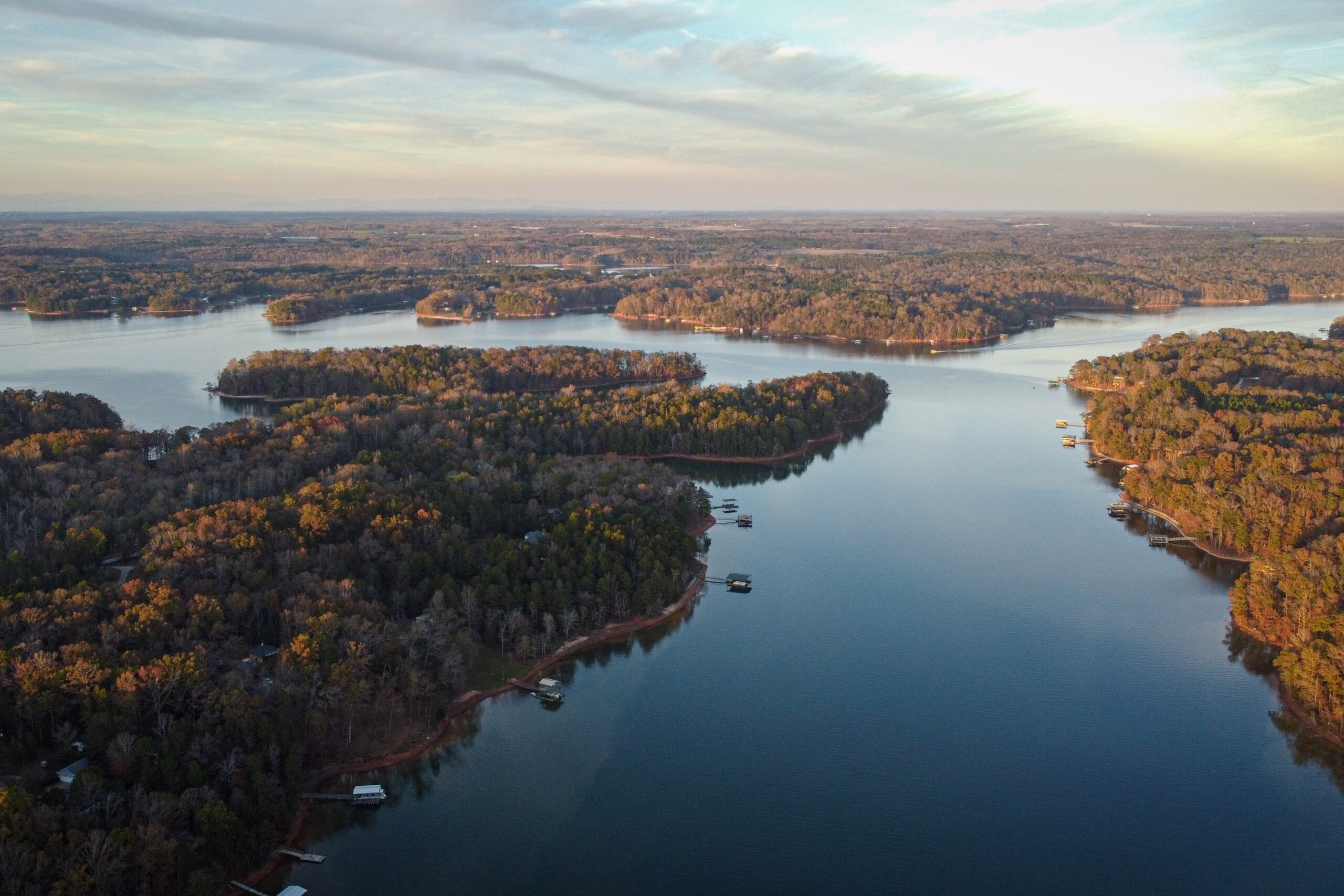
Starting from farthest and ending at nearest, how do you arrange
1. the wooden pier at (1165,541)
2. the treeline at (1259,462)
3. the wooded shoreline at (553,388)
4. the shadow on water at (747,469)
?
the wooded shoreline at (553,388)
the shadow on water at (747,469)
the wooden pier at (1165,541)
the treeline at (1259,462)

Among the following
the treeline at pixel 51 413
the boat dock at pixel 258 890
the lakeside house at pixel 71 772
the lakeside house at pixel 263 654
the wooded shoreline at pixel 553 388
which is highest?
the treeline at pixel 51 413

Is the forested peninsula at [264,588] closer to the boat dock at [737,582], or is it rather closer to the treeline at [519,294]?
the boat dock at [737,582]

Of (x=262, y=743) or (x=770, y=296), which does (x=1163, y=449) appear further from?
(x=770, y=296)

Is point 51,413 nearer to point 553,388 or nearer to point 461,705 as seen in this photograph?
point 553,388

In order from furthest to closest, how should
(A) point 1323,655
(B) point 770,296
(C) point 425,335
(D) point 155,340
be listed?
(B) point 770,296 < (C) point 425,335 < (D) point 155,340 < (A) point 1323,655

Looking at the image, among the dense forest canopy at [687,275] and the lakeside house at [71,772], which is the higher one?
the dense forest canopy at [687,275]

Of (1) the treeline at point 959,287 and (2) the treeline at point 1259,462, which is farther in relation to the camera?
(1) the treeline at point 959,287

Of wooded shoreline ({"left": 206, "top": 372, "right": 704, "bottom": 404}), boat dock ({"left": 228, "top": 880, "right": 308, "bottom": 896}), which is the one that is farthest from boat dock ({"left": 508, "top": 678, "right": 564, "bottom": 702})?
wooded shoreline ({"left": 206, "top": 372, "right": 704, "bottom": 404})

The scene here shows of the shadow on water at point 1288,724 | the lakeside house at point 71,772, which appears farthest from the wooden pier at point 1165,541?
the lakeside house at point 71,772

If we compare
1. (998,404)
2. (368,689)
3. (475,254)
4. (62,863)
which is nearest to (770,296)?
(998,404)
